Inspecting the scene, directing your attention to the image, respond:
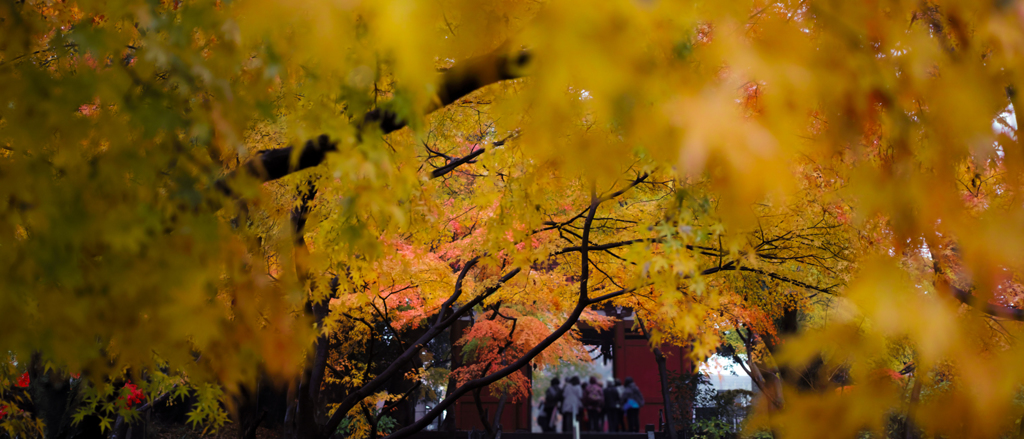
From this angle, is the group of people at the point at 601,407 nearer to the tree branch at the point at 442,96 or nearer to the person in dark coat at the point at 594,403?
the person in dark coat at the point at 594,403

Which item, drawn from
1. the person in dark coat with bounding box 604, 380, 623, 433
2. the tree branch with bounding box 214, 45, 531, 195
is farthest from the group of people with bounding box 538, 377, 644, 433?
the tree branch with bounding box 214, 45, 531, 195

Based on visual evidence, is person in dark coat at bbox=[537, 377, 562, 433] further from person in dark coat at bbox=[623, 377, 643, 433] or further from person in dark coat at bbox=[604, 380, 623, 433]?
person in dark coat at bbox=[623, 377, 643, 433]

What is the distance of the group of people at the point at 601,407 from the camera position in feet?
48.4

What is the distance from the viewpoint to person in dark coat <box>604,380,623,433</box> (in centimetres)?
1560

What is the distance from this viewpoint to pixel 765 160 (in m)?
1.12

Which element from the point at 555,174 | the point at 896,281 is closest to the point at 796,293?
the point at 555,174

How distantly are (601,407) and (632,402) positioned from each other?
0.91m

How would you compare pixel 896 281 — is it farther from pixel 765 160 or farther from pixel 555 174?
pixel 555 174

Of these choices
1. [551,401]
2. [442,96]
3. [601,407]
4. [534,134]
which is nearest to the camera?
[534,134]

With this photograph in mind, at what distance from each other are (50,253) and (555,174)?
3.25m

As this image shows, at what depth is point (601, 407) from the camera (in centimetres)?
1545

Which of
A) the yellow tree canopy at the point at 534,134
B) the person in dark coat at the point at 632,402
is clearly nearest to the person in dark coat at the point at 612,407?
the person in dark coat at the point at 632,402

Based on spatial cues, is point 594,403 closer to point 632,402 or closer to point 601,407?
point 601,407

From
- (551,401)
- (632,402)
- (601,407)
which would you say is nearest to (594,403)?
(601,407)
